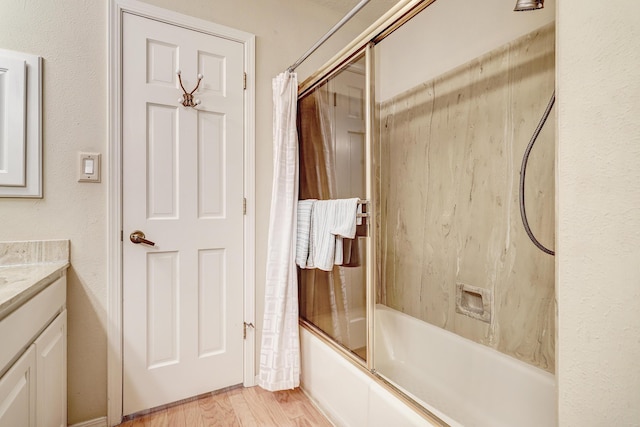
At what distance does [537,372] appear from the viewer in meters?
1.24

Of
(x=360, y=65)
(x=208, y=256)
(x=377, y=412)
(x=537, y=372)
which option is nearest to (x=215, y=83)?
(x=360, y=65)

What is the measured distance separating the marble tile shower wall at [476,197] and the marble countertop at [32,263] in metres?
1.37

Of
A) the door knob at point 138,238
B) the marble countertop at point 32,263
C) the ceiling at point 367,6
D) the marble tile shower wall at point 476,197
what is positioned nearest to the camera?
the marble countertop at point 32,263

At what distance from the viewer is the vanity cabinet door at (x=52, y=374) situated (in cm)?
106

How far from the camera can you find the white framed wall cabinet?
4.30 ft

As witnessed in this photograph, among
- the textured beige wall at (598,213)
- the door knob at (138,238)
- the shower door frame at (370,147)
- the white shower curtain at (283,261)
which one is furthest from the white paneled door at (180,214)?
the textured beige wall at (598,213)

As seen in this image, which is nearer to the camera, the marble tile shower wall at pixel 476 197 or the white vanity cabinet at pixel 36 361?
the white vanity cabinet at pixel 36 361

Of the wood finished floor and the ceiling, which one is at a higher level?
the ceiling

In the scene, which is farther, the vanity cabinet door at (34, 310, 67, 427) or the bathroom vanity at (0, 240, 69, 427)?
the vanity cabinet door at (34, 310, 67, 427)

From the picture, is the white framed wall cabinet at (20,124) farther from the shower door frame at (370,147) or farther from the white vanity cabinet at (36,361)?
the shower door frame at (370,147)

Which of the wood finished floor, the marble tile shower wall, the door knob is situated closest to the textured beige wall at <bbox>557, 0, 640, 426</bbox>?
the marble tile shower wall

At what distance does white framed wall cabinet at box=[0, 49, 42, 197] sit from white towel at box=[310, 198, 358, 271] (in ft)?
4.21

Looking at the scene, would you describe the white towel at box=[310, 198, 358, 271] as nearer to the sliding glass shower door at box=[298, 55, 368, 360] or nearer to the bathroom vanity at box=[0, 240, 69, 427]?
the sliding glass shower door at box=[298, 55, 368, 360]

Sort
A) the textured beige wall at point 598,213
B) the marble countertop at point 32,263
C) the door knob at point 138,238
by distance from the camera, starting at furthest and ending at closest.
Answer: the door knob at point 138,238 → the marble countertop at point 32,263 → the textured beige wall at point 598,213
